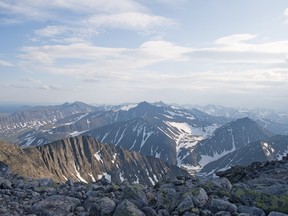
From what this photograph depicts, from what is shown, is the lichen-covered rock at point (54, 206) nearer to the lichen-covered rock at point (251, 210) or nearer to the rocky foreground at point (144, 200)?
the rocky foreground at point (144, 200)

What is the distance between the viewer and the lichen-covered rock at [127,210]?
12.6 meters

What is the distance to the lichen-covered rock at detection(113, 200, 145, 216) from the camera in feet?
41.5

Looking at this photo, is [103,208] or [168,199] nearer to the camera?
[103,208]

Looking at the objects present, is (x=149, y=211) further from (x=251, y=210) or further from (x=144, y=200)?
(x=251, y=210)

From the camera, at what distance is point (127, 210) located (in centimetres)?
1270

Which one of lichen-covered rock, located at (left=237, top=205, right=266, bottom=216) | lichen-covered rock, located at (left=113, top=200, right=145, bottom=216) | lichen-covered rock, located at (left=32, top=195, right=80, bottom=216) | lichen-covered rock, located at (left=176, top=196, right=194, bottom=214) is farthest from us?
lichen-covered rock, located at (left=32, top=195, right=80, bottom=216)

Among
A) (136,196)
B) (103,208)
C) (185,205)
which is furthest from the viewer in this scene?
(136,196)

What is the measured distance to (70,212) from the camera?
44.9ft


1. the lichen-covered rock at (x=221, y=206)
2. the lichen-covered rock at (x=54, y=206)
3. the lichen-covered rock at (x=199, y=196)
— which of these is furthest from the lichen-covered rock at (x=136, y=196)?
the lichen-covered rock at (x=221, y=206)

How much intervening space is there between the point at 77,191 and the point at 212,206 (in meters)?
6.59

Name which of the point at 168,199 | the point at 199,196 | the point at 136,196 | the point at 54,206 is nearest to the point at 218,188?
the point at 199,196

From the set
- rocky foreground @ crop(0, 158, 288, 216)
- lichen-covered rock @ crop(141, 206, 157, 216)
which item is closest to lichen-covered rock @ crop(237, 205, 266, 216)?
rocky foreground @ crop(0, 158, 288, 216)

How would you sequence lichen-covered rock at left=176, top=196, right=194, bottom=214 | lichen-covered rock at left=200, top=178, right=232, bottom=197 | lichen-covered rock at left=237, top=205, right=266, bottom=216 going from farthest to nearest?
lichen-covered rock at left=200, top=178, right=232, bottom=197, lichen-covered rock at left=237, top=205, right=266, bottom=216, lichen-covered rock at left=176, top=196, right=194, bottom=214

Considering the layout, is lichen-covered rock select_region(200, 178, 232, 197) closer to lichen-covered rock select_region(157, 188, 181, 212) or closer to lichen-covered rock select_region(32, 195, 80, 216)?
lichen-covered rock select_region(157, 188, 181, 212)
